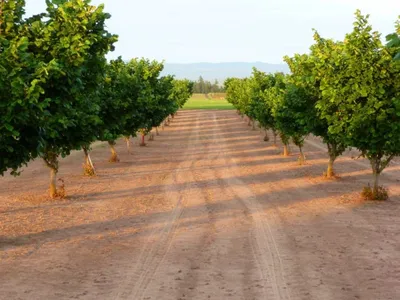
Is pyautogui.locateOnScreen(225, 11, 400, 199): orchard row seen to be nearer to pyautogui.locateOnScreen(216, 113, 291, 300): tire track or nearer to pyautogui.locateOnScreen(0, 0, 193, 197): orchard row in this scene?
pyautogui.locateOnScreen(216, 113, 291, 300): tire track

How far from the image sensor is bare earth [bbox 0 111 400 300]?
40.9 ft

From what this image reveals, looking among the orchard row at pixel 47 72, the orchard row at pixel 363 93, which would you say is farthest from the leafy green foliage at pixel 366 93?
the orchard row at pixel 47 72

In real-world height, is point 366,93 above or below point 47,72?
below

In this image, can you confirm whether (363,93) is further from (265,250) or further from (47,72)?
(47,72)

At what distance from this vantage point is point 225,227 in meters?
18.9

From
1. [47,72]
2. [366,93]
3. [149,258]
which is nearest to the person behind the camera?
[47,72]

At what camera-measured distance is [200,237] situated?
57.3 ft

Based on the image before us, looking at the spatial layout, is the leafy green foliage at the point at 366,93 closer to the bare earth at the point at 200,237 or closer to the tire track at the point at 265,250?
the bare earth at the point at 200,237

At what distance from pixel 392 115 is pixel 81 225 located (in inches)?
500

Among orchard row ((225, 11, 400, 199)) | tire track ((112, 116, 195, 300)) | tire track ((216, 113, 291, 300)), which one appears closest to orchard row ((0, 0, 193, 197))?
tire track ((112, 116, 195, 300))

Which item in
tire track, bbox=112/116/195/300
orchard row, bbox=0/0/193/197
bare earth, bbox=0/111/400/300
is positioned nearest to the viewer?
tire track, bbox=112/116/195/300

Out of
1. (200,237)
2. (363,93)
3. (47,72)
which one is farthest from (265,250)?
(363,93)

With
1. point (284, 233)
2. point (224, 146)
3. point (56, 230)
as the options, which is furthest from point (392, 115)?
point (224, 146)

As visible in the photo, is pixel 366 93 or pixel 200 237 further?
pixel 366 93
